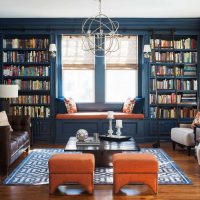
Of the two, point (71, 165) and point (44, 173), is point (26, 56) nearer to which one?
point (44, 173)

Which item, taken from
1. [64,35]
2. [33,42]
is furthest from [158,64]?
[33,42]

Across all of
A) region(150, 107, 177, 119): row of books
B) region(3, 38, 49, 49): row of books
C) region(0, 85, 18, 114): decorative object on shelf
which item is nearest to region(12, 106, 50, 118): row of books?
region(0, 85, 18, 114): decorative object on shelf

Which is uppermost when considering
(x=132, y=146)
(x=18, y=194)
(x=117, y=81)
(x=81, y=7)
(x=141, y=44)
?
(x=81, y=7)

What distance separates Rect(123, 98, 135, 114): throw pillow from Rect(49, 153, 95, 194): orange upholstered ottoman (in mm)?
3792

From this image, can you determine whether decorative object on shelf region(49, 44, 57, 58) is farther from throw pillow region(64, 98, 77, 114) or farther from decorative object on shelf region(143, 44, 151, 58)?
decorative object on shelf region(143, 44, 151, 58)

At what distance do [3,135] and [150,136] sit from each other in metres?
3.89

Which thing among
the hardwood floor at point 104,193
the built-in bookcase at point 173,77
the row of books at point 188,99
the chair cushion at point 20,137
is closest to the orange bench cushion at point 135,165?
the hardwood floor at point 104,193

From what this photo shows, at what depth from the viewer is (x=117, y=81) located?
826cm

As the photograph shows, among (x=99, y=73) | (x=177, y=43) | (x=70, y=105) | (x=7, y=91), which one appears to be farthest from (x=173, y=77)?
(x=7, y=91)

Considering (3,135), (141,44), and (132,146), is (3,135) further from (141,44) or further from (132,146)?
(141,44)

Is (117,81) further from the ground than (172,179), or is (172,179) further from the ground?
(117,81)

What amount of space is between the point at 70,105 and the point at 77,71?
840 mm

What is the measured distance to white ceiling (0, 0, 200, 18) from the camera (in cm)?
625

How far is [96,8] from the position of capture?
6.73m
